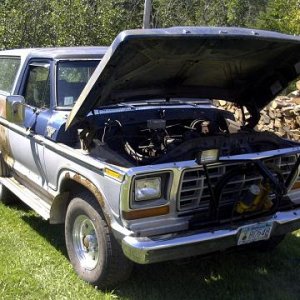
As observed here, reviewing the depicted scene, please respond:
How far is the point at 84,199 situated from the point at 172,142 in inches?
39.0

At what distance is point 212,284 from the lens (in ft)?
15.0

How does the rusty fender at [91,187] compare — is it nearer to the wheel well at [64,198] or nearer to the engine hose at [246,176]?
the wheel well at [64,198]

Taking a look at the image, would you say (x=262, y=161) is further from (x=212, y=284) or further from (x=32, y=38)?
(x=32, y=38)

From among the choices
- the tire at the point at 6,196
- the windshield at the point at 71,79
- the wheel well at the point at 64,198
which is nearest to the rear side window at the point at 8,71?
the windshield at the point at 71,79

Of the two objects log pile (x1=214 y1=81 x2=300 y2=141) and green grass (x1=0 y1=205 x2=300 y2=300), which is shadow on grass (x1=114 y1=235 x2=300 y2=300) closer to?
green grass (x1=0 y1=205 x2=300 y2=300)

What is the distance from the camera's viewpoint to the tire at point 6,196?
257 inches

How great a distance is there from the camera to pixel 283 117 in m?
8.98

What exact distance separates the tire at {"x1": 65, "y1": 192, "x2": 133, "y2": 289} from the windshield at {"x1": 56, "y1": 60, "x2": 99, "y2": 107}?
1148 millimetres

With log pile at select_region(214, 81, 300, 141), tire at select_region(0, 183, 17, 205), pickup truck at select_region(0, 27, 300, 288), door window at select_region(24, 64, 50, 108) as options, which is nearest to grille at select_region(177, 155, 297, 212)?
pickup truck at select_region(0, 27, 300, 288)

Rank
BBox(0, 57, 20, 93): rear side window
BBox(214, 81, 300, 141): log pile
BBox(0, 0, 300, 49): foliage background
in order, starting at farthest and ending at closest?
BBox(0, 0, 300, 49): foliage background, BBox(214, 81, 300, 141): log pile, BBox(0, 57, 20, 93): rear side window

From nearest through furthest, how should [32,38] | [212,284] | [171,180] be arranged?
[171,180] < [212,284] < [32,38]

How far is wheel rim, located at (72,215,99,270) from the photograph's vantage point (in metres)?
4.41

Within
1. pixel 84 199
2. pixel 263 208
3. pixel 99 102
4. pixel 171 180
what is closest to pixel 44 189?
pixel 84 199

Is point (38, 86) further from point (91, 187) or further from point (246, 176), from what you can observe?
point (246, 176)
